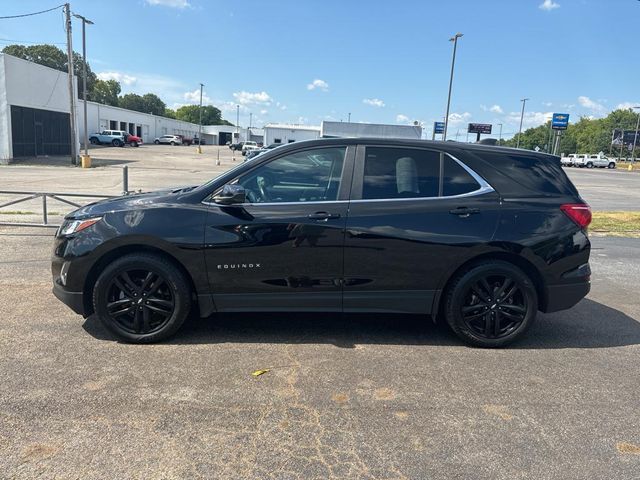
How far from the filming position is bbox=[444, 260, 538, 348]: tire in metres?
4.18

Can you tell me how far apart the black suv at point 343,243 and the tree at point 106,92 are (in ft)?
375

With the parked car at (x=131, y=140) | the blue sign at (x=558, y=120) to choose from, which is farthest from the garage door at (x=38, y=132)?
the blue sign at (x=558, y=120)

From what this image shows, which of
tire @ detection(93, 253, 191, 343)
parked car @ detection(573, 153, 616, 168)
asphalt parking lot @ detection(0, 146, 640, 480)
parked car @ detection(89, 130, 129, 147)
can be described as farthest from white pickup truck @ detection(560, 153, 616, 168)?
tire @ detection(93, 253, 191, 343)

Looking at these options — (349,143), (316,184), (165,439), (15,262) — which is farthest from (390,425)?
(15,262)

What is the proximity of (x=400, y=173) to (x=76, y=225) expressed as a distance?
9.14 feet

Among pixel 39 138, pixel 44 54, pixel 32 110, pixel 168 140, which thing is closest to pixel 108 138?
pixel 168 140

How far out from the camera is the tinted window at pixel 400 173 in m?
4.17

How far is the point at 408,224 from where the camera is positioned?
4.07 meters

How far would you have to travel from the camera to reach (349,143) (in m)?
4.24

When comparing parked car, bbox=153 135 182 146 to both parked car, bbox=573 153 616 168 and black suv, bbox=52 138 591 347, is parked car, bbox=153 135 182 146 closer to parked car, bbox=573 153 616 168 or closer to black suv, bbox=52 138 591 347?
parked car, bbox=573 153 616 168

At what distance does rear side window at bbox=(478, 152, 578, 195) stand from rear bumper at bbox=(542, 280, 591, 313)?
0.83m

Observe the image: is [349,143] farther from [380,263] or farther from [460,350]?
[460,350]

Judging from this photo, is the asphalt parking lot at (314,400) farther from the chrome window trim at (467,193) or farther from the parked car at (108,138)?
the parked car at (108,138)

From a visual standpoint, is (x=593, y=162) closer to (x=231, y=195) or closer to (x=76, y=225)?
(x=231, y=195)
